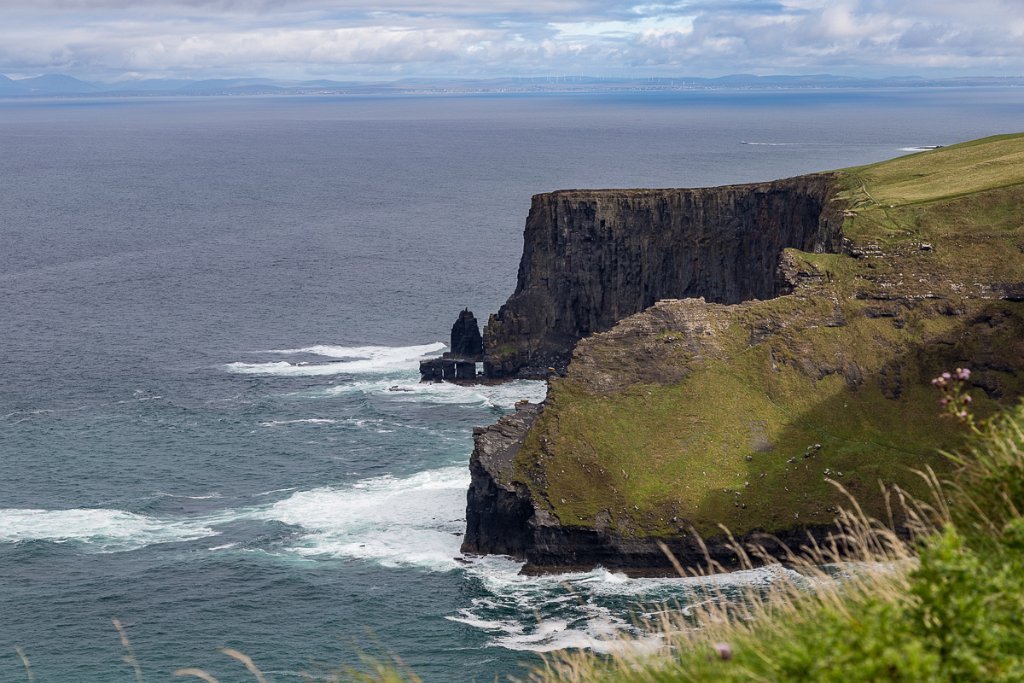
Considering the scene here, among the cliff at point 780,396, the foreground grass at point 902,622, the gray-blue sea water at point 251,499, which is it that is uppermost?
the foreground grass at point 902,622

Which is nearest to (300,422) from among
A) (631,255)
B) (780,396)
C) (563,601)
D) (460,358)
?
(460,358)

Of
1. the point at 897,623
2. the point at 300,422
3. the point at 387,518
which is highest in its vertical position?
the point at 897,623

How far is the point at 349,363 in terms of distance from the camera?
13150 centimetres

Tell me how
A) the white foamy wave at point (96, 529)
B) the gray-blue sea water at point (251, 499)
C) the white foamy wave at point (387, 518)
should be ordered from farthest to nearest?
the white foamy wave at point (96, 529), the white foamy wave at point (387, 518), the gray-blue sea water at point (251, 499)

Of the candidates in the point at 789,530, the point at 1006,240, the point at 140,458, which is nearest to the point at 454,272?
the point at 140,458

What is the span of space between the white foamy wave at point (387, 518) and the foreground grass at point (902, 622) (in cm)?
6120

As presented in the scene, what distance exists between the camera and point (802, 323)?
88.0 meters

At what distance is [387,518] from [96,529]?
1865 centimetres

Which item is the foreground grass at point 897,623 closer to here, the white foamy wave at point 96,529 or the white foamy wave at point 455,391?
the white foamy wave at point 96,529

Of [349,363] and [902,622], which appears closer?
[902,622]

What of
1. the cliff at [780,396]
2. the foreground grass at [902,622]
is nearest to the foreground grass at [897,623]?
the foreground grass at [902,622]

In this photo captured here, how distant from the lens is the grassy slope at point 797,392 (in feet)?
249

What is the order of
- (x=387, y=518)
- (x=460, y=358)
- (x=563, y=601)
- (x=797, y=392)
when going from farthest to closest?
(x=460, y=358) → (x=797, y=392) → (x=387, y=518) → (x=563, y=601)

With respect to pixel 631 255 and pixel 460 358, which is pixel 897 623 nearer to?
pixel 631 255
